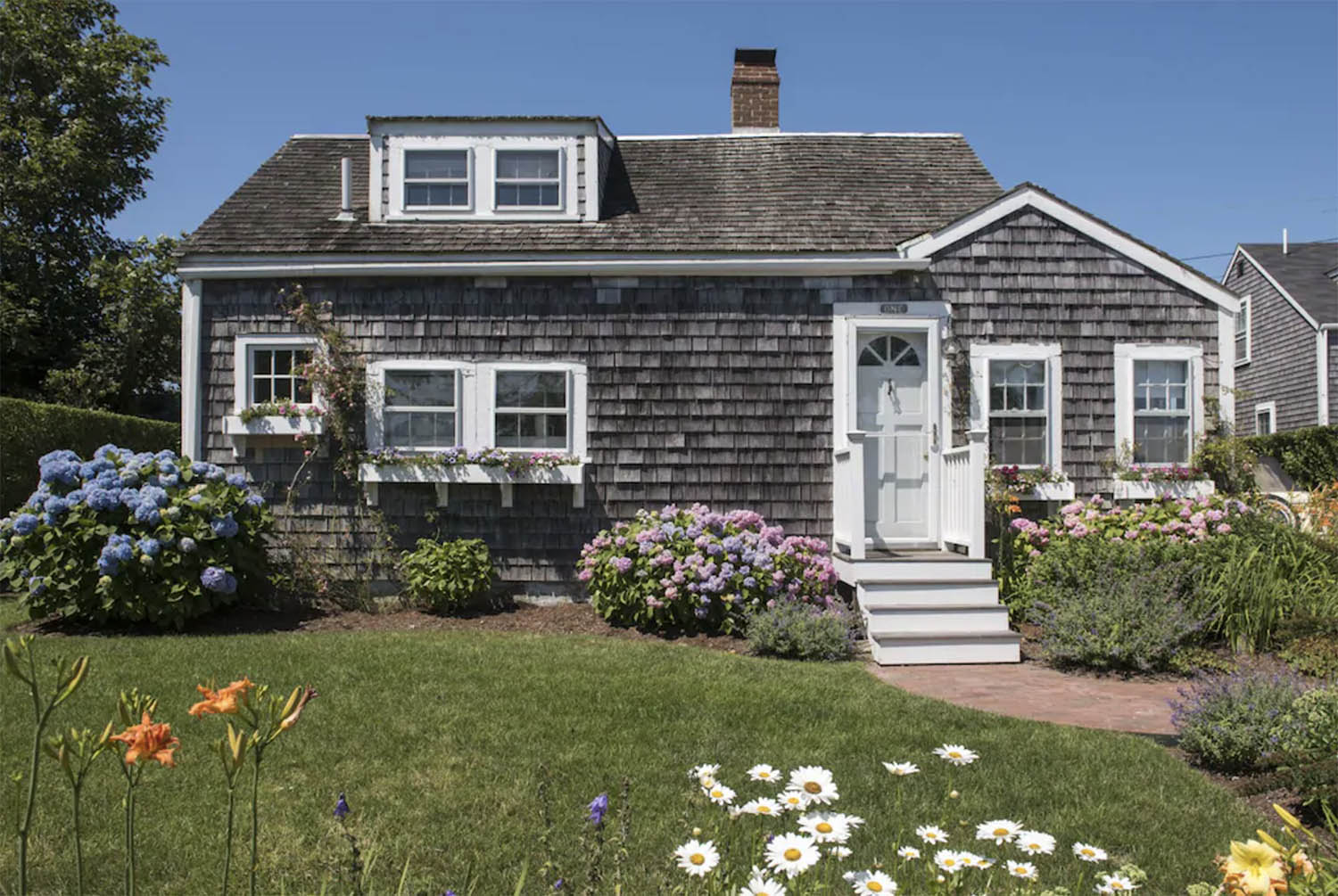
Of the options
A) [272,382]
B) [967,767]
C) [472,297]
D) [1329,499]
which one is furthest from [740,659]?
[1329,499]

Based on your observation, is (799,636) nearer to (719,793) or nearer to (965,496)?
(965,496)

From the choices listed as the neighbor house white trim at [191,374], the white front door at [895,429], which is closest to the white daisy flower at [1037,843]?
the white front door at [895,429]

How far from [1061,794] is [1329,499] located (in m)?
7.81

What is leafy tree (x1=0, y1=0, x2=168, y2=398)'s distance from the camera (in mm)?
17953

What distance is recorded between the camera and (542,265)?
9.59 metres

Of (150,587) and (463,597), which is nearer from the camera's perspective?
(150,587)

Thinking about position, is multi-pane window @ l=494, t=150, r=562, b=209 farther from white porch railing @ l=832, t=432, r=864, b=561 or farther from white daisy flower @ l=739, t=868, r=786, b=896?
white daisy flower @ l=739, t=868, r=786, b=896

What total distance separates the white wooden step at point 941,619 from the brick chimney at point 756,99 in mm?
7002

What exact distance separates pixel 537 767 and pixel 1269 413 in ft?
78.6

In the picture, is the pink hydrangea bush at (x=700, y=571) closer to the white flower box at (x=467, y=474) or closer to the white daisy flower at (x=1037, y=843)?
the white flower box at (x=467, y=474)

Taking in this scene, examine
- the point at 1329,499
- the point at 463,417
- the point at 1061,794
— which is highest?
the point at 463,417

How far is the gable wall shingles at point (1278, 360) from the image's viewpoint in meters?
21.0

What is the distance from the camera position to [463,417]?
9656 millimetres

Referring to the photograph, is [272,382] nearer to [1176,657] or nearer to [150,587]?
[150,587]
